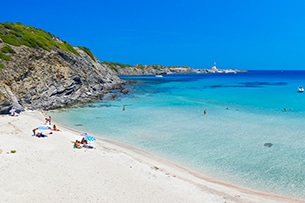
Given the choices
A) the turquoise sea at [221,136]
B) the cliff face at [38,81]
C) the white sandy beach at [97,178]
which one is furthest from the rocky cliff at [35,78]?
the white sandy beach at [97,178]

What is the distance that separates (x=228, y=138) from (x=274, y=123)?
1005 cm

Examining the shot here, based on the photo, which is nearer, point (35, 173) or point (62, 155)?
point (35, 173)

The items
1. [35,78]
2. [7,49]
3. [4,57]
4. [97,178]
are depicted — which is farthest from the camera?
[35,78]

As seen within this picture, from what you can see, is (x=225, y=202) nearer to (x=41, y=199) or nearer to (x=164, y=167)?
(x=164, y=167)

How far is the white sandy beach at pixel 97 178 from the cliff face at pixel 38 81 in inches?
700

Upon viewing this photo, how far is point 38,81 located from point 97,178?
36836mm

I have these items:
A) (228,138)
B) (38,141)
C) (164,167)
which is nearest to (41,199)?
(164,167)

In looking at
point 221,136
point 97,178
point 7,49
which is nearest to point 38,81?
point 7,49

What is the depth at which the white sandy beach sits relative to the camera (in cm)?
1388

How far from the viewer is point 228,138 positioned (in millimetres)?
26609

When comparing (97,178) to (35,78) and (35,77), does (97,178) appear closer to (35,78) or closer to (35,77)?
(35,78)

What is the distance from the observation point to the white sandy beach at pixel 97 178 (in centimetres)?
1388

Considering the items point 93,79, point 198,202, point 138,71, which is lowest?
point 198,202

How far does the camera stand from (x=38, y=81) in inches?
1875
